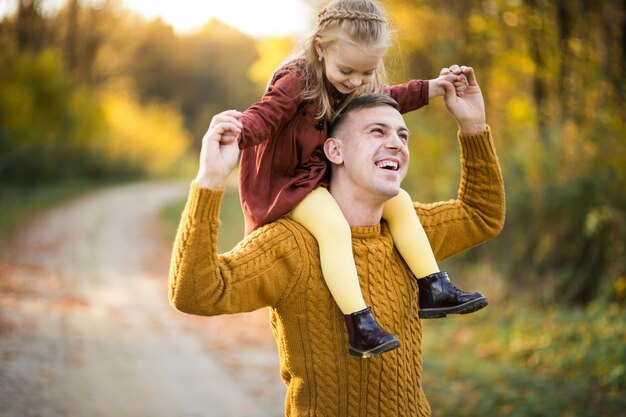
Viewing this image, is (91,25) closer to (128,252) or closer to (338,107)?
(128,252)

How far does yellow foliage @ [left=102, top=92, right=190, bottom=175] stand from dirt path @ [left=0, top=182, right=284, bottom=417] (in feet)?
46.3

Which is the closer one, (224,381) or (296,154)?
(296,154)

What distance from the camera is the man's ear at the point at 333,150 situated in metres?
2.24

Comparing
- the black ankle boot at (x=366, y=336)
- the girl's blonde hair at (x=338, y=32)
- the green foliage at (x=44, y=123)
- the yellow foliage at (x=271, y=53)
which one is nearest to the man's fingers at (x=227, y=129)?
the girl's blonde hair at (x=338, y=32)

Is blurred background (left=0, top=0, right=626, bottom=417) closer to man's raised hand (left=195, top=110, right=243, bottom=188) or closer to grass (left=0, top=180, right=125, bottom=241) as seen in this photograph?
grass (left=0, top=180, right=125, bottom=241)

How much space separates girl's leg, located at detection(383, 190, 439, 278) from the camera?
92.3 inches

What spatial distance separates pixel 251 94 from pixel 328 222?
122 feet

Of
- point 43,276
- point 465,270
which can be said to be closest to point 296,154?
point 465,270

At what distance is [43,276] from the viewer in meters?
11.2

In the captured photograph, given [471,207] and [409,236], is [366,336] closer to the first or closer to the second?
[409,236]

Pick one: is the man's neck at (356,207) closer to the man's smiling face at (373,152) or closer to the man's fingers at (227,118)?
the man's smiling face at (373,152)

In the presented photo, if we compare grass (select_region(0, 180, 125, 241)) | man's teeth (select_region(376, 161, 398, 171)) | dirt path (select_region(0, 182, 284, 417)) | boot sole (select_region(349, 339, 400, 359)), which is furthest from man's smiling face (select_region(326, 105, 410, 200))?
grass (select_region(0, 180, 125, 241))

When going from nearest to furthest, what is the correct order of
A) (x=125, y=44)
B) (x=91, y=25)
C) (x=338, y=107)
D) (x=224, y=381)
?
1. (x=338, y=107)
2. (x=224, y=381)
3. (x=91, y=25)
4. (x=125, y=44)

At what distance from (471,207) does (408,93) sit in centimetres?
51
